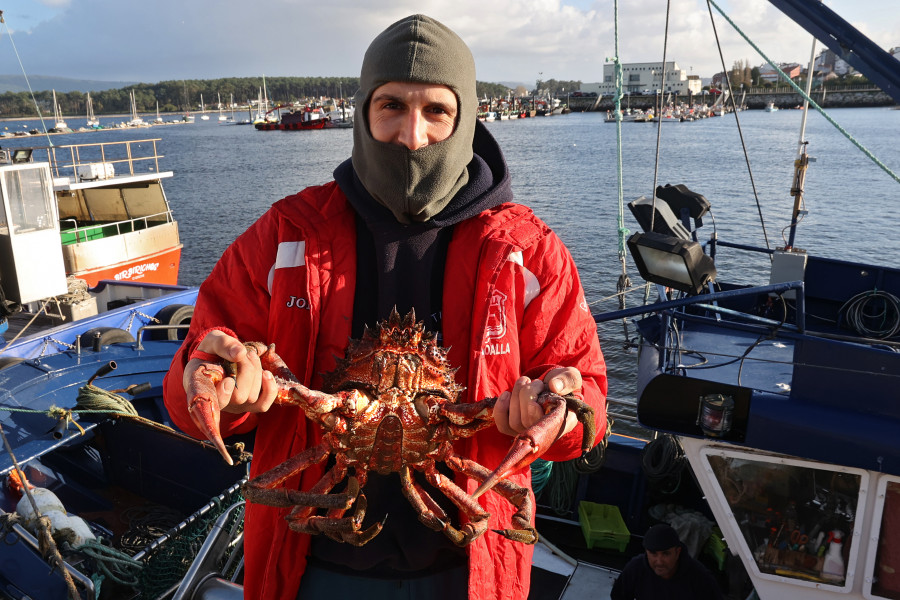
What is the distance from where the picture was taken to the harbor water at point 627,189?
25500mm

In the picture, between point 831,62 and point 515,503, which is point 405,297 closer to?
point 515,503

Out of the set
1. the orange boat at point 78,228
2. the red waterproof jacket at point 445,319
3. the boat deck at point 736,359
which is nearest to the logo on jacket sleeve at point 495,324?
the red waterproof jacket at point 445,319

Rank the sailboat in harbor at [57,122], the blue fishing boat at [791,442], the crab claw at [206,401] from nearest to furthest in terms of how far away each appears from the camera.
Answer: the crab claw at [206,401] < the blue fishing boat at [791,442] < the sailboat in harbor at [57,122]

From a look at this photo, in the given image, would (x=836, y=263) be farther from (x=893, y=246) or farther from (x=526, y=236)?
(x=893, y=246)

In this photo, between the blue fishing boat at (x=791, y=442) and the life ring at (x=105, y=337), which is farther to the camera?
the life ring at (x=105, y=337)

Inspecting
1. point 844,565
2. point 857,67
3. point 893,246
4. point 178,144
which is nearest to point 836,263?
point 857,67

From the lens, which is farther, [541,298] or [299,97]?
[299,97]

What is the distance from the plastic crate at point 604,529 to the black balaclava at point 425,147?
20.0 ft

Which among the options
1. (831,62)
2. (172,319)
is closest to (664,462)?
(831,62)

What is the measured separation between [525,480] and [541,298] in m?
0.75

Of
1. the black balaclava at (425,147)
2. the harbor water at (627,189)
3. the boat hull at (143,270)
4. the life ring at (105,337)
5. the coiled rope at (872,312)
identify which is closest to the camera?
the black balaclava at (425,147)

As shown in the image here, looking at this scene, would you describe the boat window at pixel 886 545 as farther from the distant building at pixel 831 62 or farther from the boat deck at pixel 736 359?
the distant building at pixel 831 62

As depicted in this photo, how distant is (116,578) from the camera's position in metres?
5.63

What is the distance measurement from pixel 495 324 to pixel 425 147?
69cm
